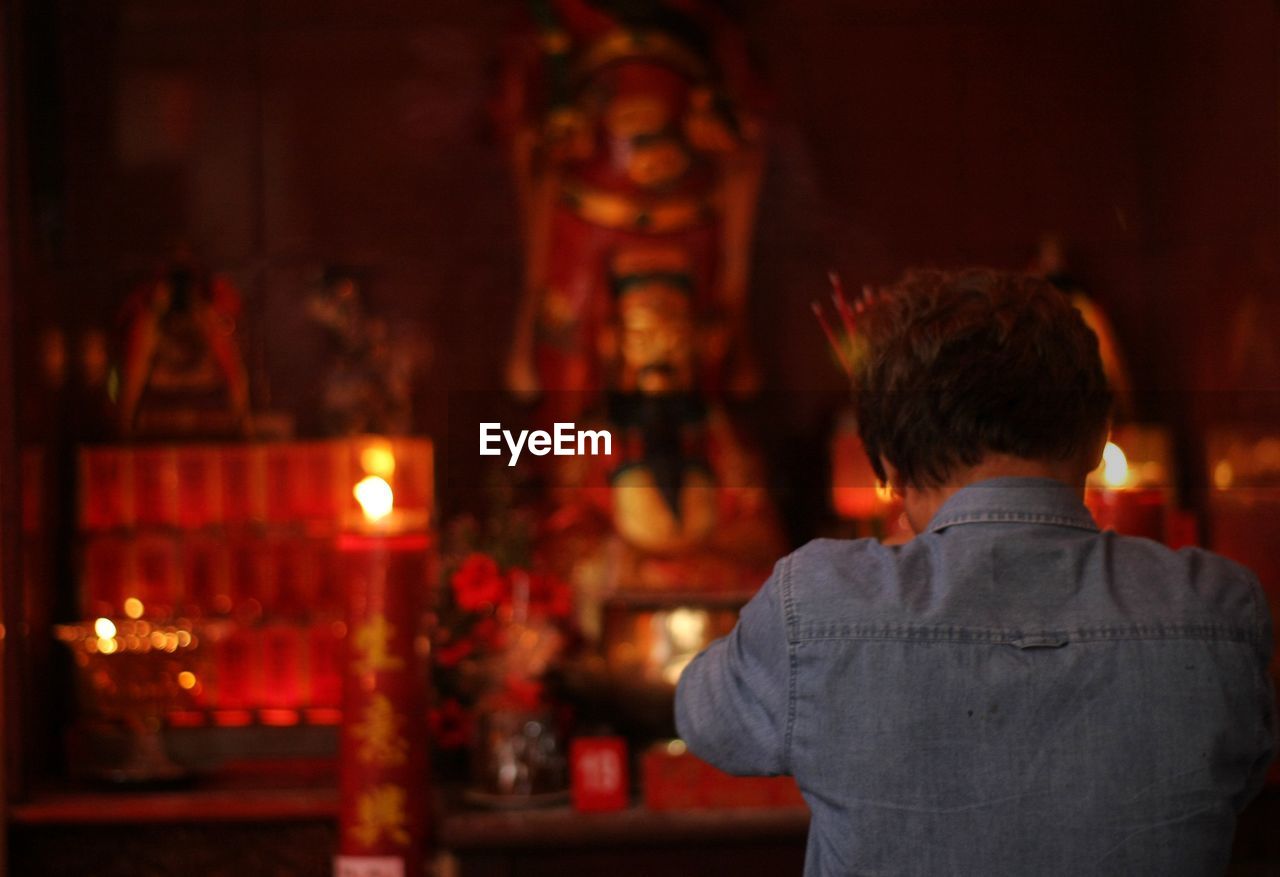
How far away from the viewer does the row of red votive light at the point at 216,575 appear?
8.66 feet

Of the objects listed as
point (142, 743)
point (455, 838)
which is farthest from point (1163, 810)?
point (142, 743)

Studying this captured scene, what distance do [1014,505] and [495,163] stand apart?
7.54ft

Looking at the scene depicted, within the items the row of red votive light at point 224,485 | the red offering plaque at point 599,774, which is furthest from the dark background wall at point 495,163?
the red offering plaque at point 599,774

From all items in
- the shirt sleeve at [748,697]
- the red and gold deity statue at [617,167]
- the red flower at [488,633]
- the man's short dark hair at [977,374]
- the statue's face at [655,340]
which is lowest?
the red flower at [488,633]

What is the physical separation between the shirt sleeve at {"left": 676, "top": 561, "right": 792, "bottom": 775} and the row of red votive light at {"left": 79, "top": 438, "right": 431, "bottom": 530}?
6.13ft

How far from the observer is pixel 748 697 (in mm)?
802

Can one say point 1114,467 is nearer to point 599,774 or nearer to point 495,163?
point 599,774

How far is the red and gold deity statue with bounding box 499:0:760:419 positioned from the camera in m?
2.66

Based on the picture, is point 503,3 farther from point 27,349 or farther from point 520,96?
point 27,349

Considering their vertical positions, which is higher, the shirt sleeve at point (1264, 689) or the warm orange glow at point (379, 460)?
the warm orange glow at point (379, 460)

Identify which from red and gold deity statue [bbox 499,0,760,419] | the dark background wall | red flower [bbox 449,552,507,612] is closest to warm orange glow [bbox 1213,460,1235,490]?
the dark background wall

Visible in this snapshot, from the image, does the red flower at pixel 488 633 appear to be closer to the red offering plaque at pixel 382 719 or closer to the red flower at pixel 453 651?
the red flower at pixel 453 651

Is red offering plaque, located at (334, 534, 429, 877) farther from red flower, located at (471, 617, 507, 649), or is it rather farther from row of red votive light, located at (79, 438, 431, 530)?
row of red votive light, located at (79, 438, 431, 530)

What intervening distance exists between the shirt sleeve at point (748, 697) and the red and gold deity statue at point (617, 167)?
71.0 inches
